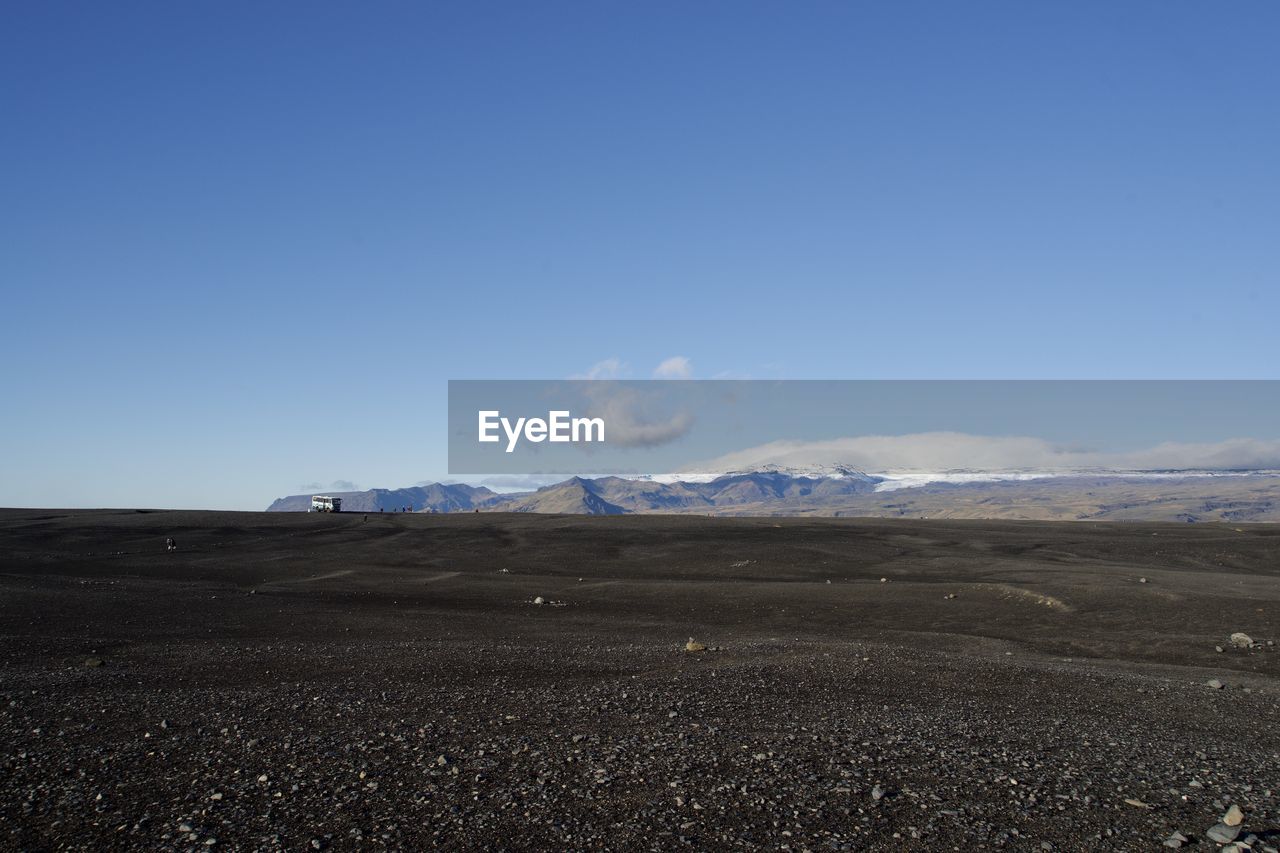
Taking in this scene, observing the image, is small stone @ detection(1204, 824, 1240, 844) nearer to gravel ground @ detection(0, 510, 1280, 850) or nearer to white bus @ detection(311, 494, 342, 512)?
gravel ground @ detection(0, 510, 1280, 850)

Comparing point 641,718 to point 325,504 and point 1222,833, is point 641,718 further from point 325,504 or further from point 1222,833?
point 325,504

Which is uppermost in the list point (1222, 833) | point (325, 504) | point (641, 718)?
point (325, 504)

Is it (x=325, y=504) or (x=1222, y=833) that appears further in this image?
(x=325, y=504)

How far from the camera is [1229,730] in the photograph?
14.8m

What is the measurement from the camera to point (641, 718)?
1418 centimetres

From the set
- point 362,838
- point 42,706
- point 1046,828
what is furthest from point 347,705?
point 1046,828

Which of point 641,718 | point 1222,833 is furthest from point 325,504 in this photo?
point 1222,833

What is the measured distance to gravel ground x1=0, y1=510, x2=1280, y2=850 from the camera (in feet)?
32.2

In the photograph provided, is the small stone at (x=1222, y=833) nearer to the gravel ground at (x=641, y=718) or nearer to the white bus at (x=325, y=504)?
the gravel ground at (x=641, y=718)

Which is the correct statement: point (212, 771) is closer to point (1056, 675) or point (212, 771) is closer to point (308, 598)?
point (1056, 675)

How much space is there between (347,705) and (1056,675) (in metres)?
15.1

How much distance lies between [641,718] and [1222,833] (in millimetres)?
7911

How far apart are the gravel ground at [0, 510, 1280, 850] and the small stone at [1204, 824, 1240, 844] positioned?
4 centimetres

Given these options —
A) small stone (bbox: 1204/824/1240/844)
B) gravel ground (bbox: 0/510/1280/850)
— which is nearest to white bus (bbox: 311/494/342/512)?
gravel ground (bbox: 0/510/1280/850)
